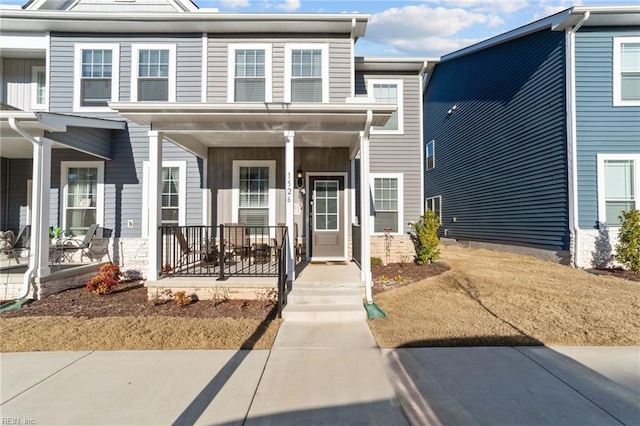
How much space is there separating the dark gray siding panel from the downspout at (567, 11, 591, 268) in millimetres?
11652

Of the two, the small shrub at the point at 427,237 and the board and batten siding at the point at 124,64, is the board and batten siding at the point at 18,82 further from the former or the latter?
the small shrub at the point at 427,237

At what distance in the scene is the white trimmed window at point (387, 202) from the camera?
31.0 feet

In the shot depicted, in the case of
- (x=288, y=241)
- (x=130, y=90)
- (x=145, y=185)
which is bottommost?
(x=288, y=241)

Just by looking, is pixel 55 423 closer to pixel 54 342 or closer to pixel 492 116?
pixel 54 342

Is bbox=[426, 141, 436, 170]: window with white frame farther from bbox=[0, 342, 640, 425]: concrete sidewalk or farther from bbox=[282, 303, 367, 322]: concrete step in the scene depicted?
bbox=[0, 342, 640, 425]: concrete sidewalk

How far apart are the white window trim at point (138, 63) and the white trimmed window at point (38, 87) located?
272cm

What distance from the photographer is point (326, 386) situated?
10.4 ft

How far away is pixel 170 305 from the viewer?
5723 mm

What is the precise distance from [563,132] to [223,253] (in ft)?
29.7

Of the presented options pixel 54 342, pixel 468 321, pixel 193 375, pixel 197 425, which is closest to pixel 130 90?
pixel 54 342

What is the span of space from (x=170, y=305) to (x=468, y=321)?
15.9ft

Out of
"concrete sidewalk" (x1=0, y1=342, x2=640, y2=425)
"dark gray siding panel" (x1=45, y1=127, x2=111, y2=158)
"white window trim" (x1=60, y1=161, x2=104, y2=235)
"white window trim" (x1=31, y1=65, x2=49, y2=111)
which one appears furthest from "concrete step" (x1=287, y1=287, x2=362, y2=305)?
"white window trim" (x1=31, y1=65, x2=49, y2=111)

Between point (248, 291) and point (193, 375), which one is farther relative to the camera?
point (248, 291)

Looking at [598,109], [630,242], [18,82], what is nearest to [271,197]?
[18,82]
